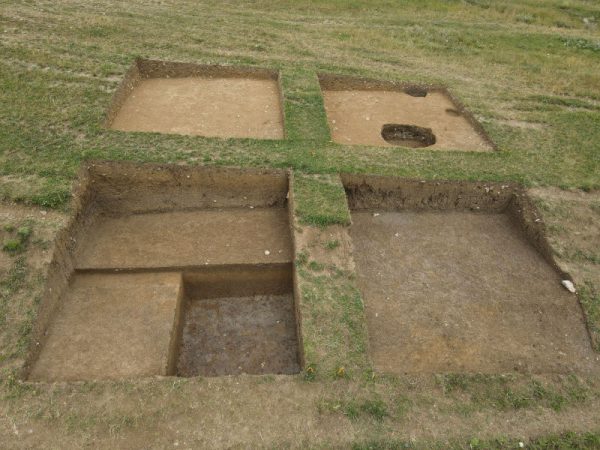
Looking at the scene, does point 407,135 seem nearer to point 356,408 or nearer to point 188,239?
point 188,239

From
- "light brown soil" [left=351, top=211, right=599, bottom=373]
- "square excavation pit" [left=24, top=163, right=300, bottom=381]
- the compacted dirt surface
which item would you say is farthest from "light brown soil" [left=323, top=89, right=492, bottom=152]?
the compacted dirt surface

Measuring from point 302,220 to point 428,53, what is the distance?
32.1 feet

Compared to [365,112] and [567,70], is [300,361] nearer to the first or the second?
[365,112]

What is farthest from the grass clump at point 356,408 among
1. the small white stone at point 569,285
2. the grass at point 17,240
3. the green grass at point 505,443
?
the grass at point 17,240

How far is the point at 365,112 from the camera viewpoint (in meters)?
10.6

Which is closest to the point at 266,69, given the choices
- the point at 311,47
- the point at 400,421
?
the point at 311,47

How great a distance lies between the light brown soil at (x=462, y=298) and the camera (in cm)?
602

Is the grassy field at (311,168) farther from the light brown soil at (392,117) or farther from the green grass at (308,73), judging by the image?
the light brown soil at (392,117)

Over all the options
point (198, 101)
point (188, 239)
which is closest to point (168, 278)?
point (188, 239)

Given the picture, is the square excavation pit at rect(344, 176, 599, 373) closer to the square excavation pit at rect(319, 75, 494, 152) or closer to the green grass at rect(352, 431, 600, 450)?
the green grass at rect(352, 431, 600, 450)

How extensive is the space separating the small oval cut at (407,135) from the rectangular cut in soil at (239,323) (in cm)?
483

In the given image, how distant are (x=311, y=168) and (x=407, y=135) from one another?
11.4ft

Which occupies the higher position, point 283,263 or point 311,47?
point 311,47

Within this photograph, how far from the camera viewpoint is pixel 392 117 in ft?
34.3
